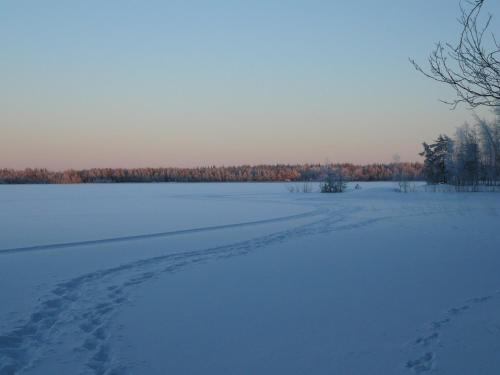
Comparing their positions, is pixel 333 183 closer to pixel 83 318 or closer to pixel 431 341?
pixel 83 318

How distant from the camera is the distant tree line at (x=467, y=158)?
167ft

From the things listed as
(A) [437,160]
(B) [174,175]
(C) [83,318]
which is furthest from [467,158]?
(B) [174,175]

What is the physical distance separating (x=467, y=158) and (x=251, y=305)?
53311mm

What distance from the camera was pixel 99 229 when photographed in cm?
1562

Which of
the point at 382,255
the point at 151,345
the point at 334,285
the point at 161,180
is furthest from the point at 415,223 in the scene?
the point at 161,180

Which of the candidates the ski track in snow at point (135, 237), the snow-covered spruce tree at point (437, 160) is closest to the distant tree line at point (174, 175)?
the snow-covered spruce tree at point (437, 160)

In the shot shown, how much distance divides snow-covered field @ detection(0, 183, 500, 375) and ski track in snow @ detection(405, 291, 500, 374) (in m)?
0.02

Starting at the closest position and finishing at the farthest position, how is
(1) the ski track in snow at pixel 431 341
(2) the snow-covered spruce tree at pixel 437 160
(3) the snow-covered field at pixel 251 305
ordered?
1. (1) the ski track in snow at pixel 431 341
2. (3) the snow-covered field at pixel 251 305
3. (2) the snow-covered spruce tree at pixel 437 160

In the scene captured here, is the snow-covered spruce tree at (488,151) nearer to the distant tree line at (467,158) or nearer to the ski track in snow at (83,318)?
the distant tree line at (467,158)

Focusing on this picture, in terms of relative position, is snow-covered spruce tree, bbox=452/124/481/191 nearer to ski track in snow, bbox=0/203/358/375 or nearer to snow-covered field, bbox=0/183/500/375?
snow-covered field, bbox=0/183/500/375

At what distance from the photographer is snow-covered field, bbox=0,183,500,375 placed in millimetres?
4395

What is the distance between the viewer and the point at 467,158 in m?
52.5

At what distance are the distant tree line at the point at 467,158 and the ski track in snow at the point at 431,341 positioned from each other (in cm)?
4539

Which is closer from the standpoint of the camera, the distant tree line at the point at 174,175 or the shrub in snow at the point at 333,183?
the shrub in snow at the point at 333,183
